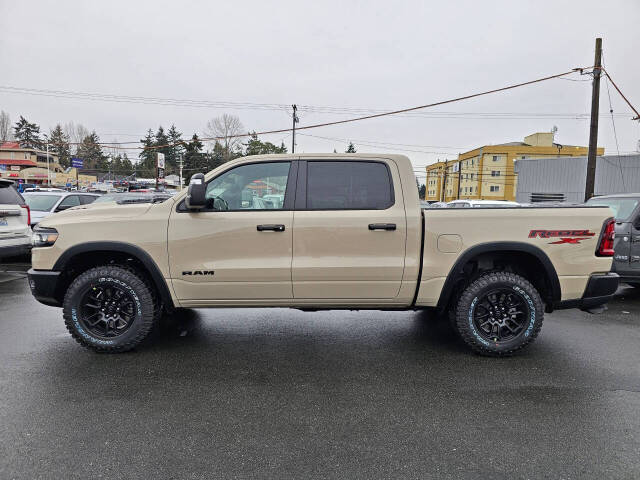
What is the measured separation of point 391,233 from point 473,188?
78.4 meters

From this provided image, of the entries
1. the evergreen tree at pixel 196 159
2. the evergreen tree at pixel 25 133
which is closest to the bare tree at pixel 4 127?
the evergreen tree at pixel 25 133

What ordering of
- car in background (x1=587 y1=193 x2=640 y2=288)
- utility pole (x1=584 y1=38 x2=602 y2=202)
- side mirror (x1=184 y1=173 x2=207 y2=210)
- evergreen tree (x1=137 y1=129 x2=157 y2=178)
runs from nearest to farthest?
side mirror (x1=184 y1=173 x2=207 y2=210), car in background (x1=587 y1=193 x2=640 y2=288), utility pole (x1=584 y1=38 x2=602 y2=202), evergreen tree (x1=137 y1=129 x2=157 y2=178)

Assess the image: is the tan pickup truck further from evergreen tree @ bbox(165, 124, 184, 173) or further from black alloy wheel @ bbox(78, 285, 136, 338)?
evergreen tree @ bbox(165, 124, 184, 173)

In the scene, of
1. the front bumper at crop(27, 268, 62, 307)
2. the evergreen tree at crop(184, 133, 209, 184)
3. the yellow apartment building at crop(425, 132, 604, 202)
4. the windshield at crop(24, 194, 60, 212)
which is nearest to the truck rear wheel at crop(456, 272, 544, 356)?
the front bumper at crop(27, 268, 62, 307)

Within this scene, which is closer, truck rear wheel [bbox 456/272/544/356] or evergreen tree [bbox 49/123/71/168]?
truck rear wheel [bbox 456/272/544/356]

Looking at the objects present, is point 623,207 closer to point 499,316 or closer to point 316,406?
point 499,316

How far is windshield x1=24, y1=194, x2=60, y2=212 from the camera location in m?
11.6

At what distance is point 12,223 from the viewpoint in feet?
23.7

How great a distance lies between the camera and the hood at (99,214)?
394 centimetres

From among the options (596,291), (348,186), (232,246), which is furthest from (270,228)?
(596,291)

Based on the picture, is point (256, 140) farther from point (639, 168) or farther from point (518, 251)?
point (518, 251)

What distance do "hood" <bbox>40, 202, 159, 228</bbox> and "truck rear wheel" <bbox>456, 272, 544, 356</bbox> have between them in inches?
127

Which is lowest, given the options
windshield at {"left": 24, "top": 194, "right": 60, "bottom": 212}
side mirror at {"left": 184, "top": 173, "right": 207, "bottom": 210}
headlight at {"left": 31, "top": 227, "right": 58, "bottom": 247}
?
headlight at {"left": 31, "top": 227, "right": 58, "bottom": 247}

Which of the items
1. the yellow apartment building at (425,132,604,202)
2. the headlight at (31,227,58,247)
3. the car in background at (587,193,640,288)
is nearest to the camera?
the headlight at (31,227,58,247)
